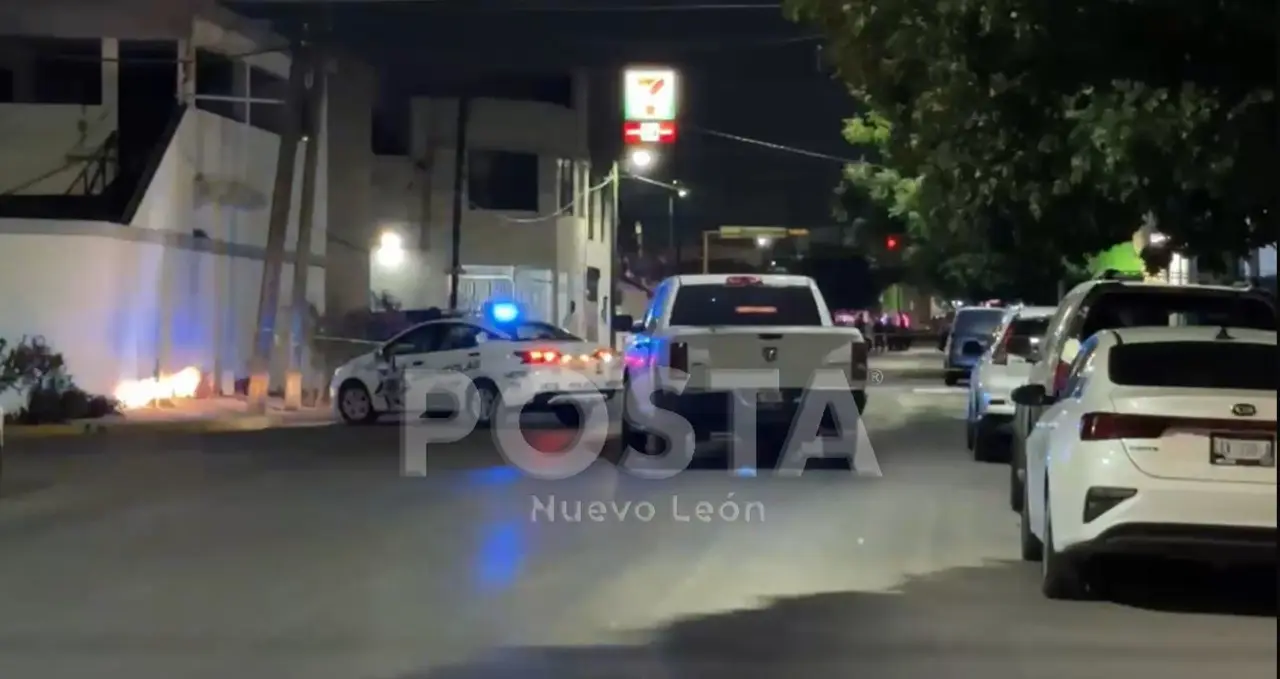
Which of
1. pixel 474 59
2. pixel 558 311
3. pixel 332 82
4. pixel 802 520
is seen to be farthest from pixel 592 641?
pixel 558 311

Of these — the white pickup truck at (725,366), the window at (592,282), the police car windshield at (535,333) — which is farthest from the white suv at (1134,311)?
the window at (592,282)

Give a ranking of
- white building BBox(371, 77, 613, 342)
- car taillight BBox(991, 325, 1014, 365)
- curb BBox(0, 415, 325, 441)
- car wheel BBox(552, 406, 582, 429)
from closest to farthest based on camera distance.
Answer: car taillight BBox(991, 325, 1014, 365) < curb BBox(0, 415, 325, 441) < car wheel BBox(552, 406, 582, 429) < white building BBox(371, 77, 613, 342)

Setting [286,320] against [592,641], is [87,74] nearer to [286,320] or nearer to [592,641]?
[286,320]

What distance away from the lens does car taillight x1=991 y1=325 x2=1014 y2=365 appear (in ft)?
63.6

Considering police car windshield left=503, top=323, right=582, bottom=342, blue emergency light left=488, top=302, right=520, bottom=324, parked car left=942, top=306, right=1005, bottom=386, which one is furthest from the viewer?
parked car left=942, top=306, right=1005, bottom=386

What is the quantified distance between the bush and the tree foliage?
12814 mm

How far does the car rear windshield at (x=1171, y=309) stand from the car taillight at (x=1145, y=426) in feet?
15.2

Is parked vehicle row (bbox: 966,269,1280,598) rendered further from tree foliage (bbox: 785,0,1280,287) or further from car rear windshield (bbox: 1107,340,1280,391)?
tree foliage (bbox: 785,0,1280,287)

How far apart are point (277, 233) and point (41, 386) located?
437cm

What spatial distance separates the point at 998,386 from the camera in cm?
1906

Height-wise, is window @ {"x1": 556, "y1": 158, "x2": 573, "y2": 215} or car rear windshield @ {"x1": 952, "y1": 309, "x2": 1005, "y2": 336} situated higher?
window @ {"x1": 556, "y1": 158, "x2": 573, "y2": 215}

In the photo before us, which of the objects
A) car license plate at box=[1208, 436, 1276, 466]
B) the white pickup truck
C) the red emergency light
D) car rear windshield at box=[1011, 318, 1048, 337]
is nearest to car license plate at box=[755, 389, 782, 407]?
the white pickup truck

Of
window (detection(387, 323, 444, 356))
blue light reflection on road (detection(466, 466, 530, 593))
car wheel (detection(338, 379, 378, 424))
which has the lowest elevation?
blue light reflection on road (detection(466, 466, 530, 593))

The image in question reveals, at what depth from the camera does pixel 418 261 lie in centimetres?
4372
